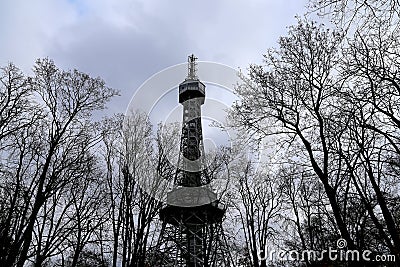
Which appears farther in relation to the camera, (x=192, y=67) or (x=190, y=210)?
(x=192, y=67)

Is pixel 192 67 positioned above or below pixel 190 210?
above

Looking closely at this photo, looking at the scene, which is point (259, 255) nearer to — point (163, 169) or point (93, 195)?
point (163, 169)

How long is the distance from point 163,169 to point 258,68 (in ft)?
16.6

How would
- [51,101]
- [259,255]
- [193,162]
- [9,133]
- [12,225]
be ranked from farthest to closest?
[193,162], [259,255], [51,101], [12,225], [9,133]

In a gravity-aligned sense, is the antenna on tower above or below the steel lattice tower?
above

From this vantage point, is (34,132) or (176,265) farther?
(176,265)

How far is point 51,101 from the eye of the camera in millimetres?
10469

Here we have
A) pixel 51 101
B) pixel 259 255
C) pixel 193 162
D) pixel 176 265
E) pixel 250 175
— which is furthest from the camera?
pixel 193 162

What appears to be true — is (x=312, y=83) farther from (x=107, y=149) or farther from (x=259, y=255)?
(x=259, y=255)

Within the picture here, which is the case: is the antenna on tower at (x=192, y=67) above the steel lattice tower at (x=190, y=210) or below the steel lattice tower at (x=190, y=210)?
above

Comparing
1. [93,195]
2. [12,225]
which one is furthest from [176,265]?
[12,225]

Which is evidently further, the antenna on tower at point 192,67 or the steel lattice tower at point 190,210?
the antenna on tower at point 192,67

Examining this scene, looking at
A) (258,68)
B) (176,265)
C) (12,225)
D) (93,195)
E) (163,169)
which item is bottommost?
(176,265)

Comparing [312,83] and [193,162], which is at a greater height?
[193,162]
